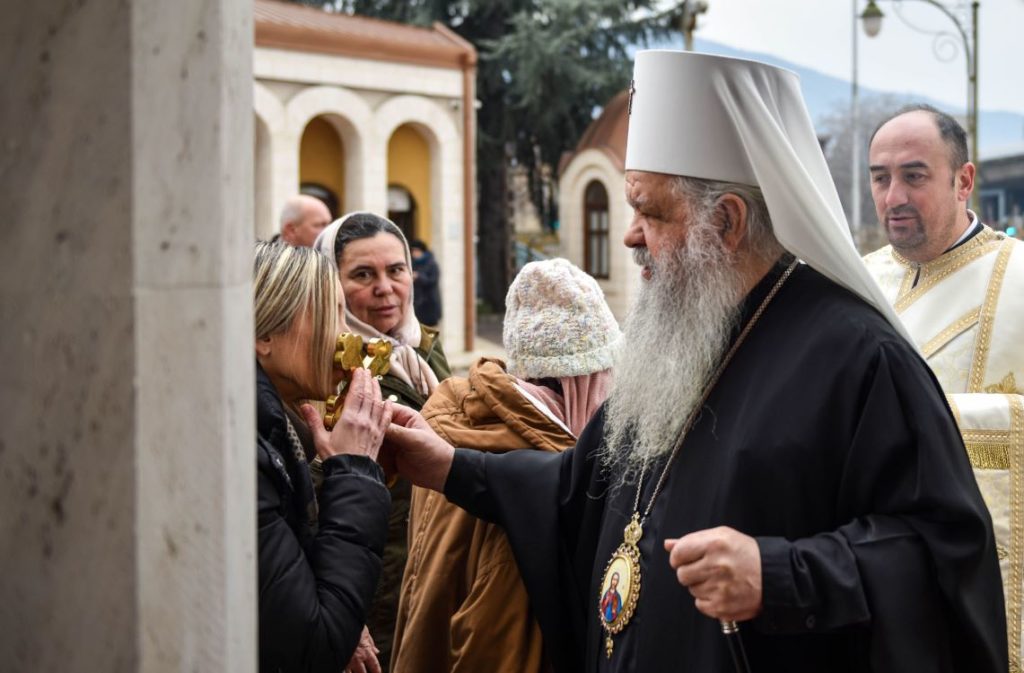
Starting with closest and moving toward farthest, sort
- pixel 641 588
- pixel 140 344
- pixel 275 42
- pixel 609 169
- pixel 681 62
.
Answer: pixel 140 344 → pixel 641 588 → pixel 681 62 → pixel 275 42 → pixel 609 169

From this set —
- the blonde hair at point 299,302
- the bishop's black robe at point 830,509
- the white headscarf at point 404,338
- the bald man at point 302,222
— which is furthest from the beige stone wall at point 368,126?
the bishop's black robe at point 830,509

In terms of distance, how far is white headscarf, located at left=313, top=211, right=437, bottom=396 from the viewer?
380 centimetres

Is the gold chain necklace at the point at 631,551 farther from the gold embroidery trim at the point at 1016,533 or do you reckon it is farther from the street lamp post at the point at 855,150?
the street lamp post at the point at 855,150

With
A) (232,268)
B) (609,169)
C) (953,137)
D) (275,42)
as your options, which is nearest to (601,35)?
(609,169)

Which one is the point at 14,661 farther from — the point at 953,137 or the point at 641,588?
the point at 953,137

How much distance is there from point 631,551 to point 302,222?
15.1 feet

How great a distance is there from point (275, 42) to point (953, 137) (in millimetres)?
16639

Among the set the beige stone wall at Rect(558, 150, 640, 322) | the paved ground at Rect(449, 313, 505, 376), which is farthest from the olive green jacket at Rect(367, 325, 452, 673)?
the beige stone wall at Rect(558, 150, 640, 322)

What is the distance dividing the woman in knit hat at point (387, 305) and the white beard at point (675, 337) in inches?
48.4

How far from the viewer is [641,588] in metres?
2.37

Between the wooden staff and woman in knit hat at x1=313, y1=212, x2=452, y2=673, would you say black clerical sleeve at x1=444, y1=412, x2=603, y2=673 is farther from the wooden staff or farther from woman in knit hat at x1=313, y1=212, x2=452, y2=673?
woman in knit hat at x1=313, y1=212, x2=452, y2=673

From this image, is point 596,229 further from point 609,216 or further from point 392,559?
point 392,559

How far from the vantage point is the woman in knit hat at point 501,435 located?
2863 mm

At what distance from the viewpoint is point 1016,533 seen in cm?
325
